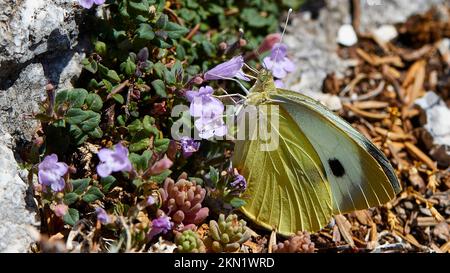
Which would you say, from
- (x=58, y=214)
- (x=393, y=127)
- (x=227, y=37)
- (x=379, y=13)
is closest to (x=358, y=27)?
(x=379, y=13)

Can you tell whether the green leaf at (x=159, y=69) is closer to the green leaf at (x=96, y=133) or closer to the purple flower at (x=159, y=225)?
the green leaf at (x=96, y=133)

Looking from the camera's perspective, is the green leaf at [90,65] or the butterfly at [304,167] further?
the green leaf at [90,65]

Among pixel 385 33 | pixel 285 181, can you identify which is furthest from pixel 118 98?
pixel 385 33

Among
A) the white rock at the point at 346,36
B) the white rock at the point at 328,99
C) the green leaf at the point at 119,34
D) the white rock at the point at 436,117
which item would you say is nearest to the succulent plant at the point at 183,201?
the green leaf at the point at 119,34

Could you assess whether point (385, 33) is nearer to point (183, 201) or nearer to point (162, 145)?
point (162, 145)

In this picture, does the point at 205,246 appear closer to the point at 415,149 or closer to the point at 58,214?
the point at 58,214

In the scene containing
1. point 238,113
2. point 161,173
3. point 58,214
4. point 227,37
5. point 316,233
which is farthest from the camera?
point 227,37

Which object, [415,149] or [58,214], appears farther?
[415,149]
